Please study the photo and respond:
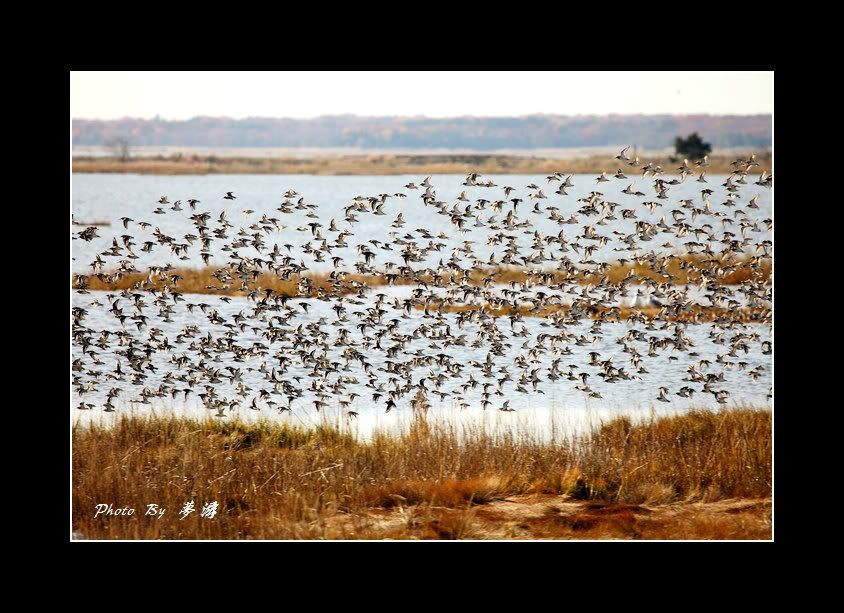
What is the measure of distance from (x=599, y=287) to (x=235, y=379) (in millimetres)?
3634

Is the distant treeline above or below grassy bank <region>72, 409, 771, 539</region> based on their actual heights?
above

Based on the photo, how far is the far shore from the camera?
9.64m

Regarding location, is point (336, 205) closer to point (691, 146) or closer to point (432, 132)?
point (432, 132)

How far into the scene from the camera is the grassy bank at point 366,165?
9664 mm

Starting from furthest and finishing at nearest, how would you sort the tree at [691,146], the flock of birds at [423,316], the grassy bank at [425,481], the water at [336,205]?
the tree at [691,146] → the water at [336,205] → the flock of birds at [423,316] → the grassy bank at [425,481]

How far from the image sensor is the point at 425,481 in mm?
8141

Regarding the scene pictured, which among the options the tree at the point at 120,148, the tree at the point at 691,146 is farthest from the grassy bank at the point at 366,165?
the tree at the point at 691,146

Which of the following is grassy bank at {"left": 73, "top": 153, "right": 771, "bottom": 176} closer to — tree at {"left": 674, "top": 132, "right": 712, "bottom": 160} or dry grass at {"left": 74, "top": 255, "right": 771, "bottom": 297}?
tree at {"left": 674, "top": 132, "right": 712, "bottom": 160}

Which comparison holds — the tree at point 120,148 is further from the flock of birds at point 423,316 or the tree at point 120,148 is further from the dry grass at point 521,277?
the dry grass at point 521,277

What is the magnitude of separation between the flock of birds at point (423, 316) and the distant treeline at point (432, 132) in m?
0.43

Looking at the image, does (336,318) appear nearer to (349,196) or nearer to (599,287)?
(349,196)

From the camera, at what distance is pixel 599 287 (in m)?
9.19

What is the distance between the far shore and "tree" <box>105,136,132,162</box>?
9 cm

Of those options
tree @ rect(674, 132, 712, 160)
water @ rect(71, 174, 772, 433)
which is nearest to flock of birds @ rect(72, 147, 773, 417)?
water @ rect(71, 174, 772, 433)
